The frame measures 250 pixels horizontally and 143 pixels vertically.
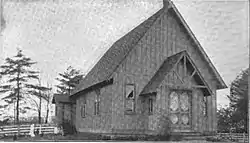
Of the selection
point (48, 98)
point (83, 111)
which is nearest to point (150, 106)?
point (48, 98)

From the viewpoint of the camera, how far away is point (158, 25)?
14.4 m

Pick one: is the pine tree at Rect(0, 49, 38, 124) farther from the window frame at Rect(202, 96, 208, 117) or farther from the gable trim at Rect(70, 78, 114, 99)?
the window frame at Rect(202, 96, 208, 117)

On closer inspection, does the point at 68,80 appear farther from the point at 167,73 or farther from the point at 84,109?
the point at 167,73

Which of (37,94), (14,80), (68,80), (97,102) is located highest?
(68,80)

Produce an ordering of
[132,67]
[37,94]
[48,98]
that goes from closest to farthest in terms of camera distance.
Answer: [37,94], [48,98], [132,67]

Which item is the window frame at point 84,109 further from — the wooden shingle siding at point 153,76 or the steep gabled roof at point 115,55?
the wooden shingle siding at point 153,76

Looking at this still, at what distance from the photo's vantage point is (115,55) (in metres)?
15.8

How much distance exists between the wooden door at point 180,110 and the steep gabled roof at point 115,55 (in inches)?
84.1

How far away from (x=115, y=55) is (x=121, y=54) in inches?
31.4

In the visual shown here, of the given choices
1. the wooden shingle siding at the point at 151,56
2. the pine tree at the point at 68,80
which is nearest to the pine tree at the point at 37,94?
the pine tree at the point at 68,80

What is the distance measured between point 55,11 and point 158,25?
144 inches

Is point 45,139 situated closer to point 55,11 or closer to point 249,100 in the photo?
point 55,11

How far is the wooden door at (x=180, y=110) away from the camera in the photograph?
13500 mm

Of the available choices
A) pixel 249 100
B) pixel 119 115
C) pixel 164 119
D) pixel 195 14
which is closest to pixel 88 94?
pixel 119 115
